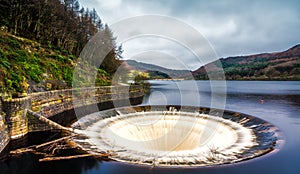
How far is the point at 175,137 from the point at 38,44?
681 inches

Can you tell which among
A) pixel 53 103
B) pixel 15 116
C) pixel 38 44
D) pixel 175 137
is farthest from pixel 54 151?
pixel 38 44

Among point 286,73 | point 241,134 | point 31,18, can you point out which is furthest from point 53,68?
point 286,73

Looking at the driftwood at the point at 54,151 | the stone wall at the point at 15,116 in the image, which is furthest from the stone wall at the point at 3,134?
the driftwood at the point at 54,151

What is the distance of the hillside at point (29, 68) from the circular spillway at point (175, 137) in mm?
4325

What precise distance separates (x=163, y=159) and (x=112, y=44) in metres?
31.2

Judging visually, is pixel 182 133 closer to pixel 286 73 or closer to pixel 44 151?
pixel 44 151

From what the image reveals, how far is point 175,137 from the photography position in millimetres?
12750

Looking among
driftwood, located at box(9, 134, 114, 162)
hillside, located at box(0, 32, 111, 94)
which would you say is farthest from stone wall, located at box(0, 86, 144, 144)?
driftwood, located at box(9, 134, 114, 162)

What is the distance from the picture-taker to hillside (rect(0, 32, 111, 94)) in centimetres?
1143

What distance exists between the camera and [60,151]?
8.18 meters

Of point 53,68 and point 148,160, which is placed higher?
point 53,68

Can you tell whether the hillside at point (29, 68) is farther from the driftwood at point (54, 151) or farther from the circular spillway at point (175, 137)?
the circular spillway at point (175, 137)

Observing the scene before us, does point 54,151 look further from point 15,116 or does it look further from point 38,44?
point 38,44

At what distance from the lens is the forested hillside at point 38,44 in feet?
45.0
